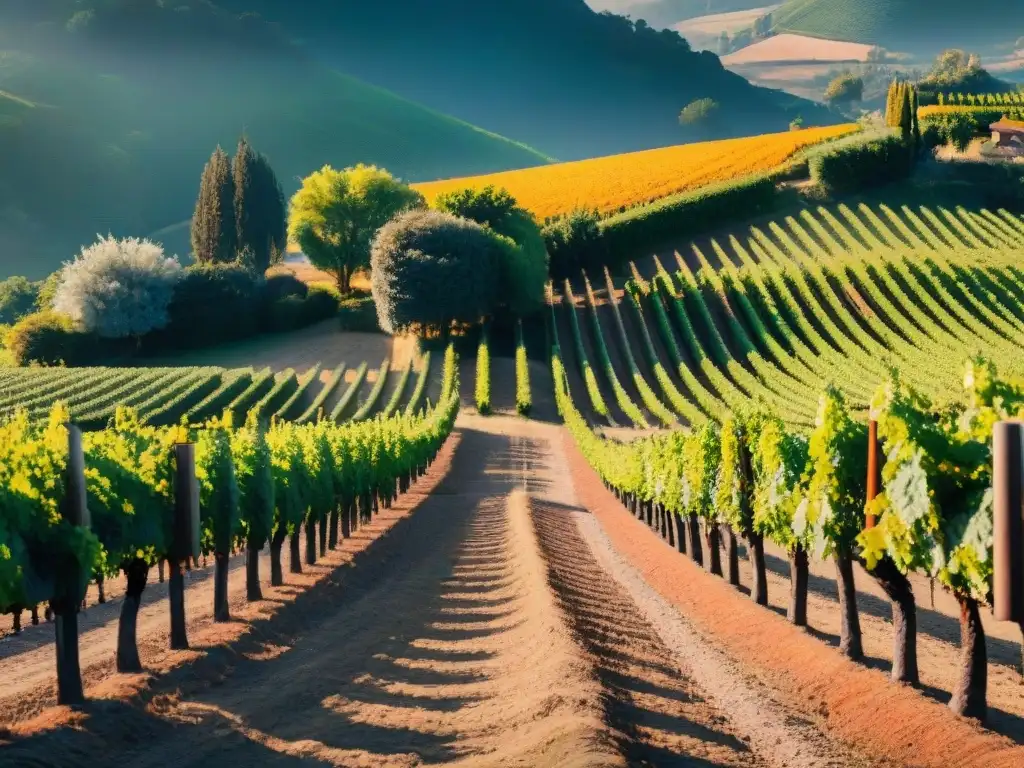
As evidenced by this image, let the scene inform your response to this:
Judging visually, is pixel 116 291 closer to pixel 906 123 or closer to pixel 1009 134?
pixel 906 123

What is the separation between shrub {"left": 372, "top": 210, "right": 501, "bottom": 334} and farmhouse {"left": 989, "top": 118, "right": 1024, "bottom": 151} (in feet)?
158

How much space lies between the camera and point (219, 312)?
81562 mm

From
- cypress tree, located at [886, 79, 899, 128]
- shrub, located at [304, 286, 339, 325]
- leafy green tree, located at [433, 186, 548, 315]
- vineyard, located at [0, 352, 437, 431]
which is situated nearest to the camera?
vineyard, located at [0, 352, 437, 431]

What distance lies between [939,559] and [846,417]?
12.8 feet

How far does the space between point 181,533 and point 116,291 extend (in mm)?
62647

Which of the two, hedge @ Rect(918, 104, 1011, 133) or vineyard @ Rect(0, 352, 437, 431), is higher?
hedge @ Rect(918, 104, 1011, 133)

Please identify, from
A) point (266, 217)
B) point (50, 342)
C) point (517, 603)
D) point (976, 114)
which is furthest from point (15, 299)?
point (517, 603)

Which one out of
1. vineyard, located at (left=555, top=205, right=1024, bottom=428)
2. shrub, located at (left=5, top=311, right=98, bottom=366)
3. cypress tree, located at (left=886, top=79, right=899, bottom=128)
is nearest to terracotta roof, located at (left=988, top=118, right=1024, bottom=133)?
cypress tree, located at (left=886, top=79, right=899, bottom=128)

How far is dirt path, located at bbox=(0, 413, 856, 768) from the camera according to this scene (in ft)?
38.9

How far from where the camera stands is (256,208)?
10150 cm

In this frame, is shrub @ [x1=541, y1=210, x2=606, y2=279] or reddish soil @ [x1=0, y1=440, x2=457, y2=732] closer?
reddish soil @ [x1=0, y1=440, x2=457, y2=732]

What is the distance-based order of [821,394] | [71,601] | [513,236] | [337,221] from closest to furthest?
[71,601], [821,394], [513,236], [337,221]

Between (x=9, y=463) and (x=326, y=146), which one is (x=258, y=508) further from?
(x=326, y=146)

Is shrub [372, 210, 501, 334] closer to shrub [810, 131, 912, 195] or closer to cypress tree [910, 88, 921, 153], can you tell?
shrub [810, 131, 912, 195]
